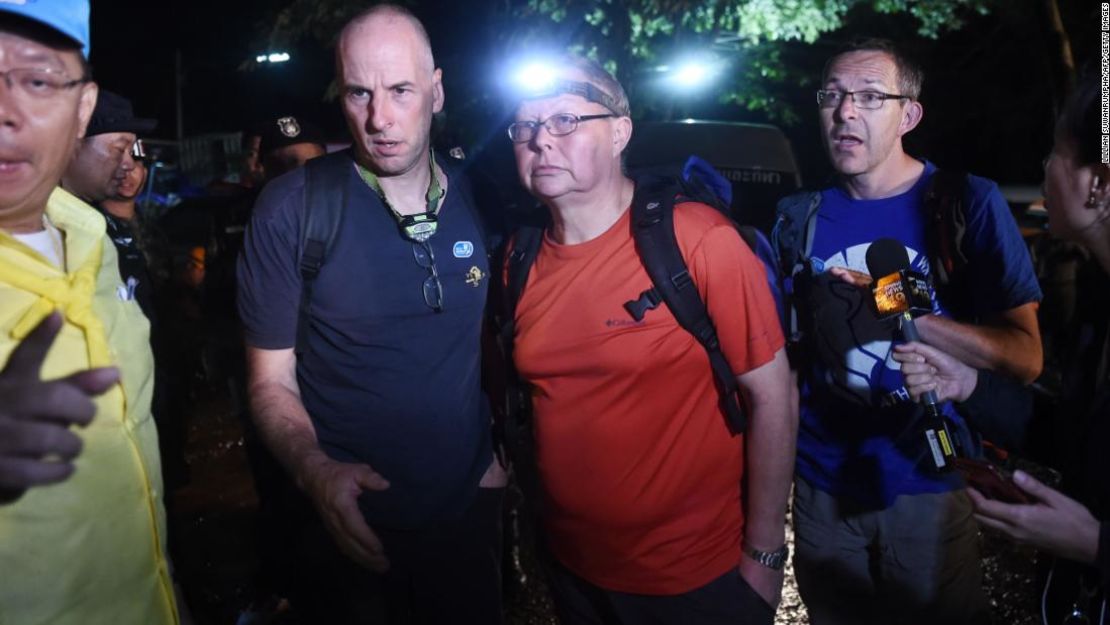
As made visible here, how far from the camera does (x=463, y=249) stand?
2916 mm

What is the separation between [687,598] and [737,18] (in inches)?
530

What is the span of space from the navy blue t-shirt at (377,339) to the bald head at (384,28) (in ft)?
1.76

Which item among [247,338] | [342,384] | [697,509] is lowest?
[697,509]

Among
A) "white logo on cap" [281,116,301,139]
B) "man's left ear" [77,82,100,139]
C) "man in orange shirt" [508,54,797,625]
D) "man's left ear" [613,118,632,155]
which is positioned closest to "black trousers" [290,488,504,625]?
"man in orange shirt" [508,54,797,625]

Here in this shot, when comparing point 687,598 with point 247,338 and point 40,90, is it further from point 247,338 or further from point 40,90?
point 40,90

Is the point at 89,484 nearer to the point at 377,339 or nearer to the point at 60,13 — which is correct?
the point at 60,13

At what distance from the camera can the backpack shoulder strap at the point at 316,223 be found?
8.76 feet

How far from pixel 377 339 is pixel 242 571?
2.96 meters

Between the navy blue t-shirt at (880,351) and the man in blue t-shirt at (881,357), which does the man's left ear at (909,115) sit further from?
the navy blue t-shirt at (880,351)

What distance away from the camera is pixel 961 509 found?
2.92 meters

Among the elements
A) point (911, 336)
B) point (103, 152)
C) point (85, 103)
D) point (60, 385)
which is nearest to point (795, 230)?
point (911, 336)

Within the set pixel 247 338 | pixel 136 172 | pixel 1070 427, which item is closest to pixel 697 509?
pixel 1070 427

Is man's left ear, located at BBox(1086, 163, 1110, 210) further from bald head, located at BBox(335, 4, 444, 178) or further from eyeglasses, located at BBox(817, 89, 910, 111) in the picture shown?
bald head, located at BBox(335, 4, 444, 178)

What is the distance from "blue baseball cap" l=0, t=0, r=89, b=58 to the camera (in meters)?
1.58
